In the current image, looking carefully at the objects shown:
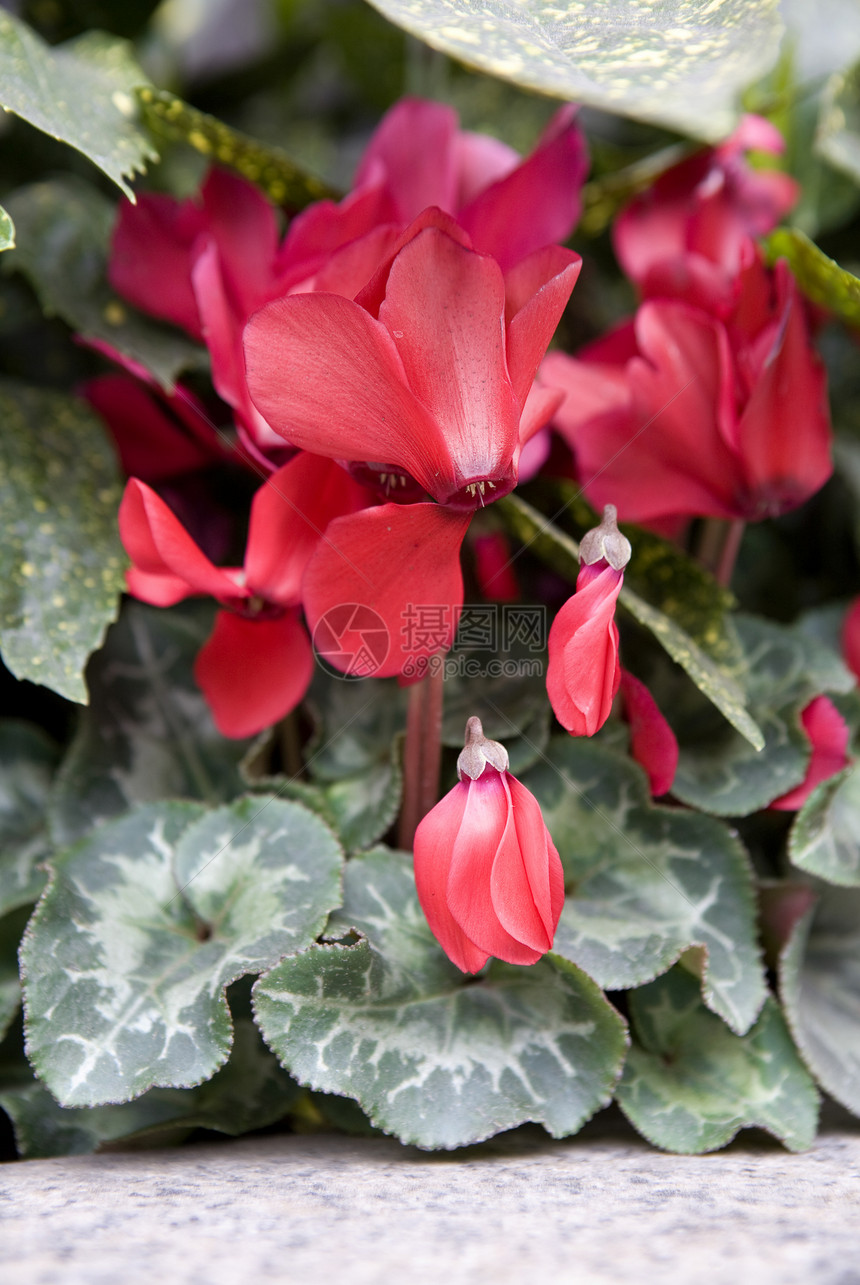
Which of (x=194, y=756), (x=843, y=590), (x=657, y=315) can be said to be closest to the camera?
(x=657, y=315)

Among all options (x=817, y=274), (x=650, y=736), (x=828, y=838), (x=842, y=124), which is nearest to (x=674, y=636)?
(x=650, y=736)

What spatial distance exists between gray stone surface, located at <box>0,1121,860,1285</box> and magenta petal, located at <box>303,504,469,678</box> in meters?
0.22

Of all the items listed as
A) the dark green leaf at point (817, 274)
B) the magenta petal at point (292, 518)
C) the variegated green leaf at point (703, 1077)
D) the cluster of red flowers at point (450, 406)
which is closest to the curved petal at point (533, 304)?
the cluster of red flowers at point (450, 406)

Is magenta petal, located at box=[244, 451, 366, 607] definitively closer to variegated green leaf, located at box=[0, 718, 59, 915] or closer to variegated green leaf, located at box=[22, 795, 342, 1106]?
variegated green leaf, located at box=[22, 795, 342, 1106]

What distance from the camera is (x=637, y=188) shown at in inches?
27.7

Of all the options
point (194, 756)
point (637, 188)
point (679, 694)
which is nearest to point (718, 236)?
point (637, 188)

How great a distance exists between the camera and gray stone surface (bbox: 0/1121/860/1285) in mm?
326

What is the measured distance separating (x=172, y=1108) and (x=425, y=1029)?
153mm

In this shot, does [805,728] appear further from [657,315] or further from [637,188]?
[637,188]

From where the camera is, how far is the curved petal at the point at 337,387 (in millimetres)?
385

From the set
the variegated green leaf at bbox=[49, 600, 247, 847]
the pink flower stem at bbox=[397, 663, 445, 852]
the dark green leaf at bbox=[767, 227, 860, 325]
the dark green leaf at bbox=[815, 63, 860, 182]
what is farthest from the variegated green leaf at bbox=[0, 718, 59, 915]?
the dark green leaf at bbox=[815, 63, 860, 182]

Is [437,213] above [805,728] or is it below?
above

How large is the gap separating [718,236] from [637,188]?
0.32ft

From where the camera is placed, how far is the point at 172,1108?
0.53m
